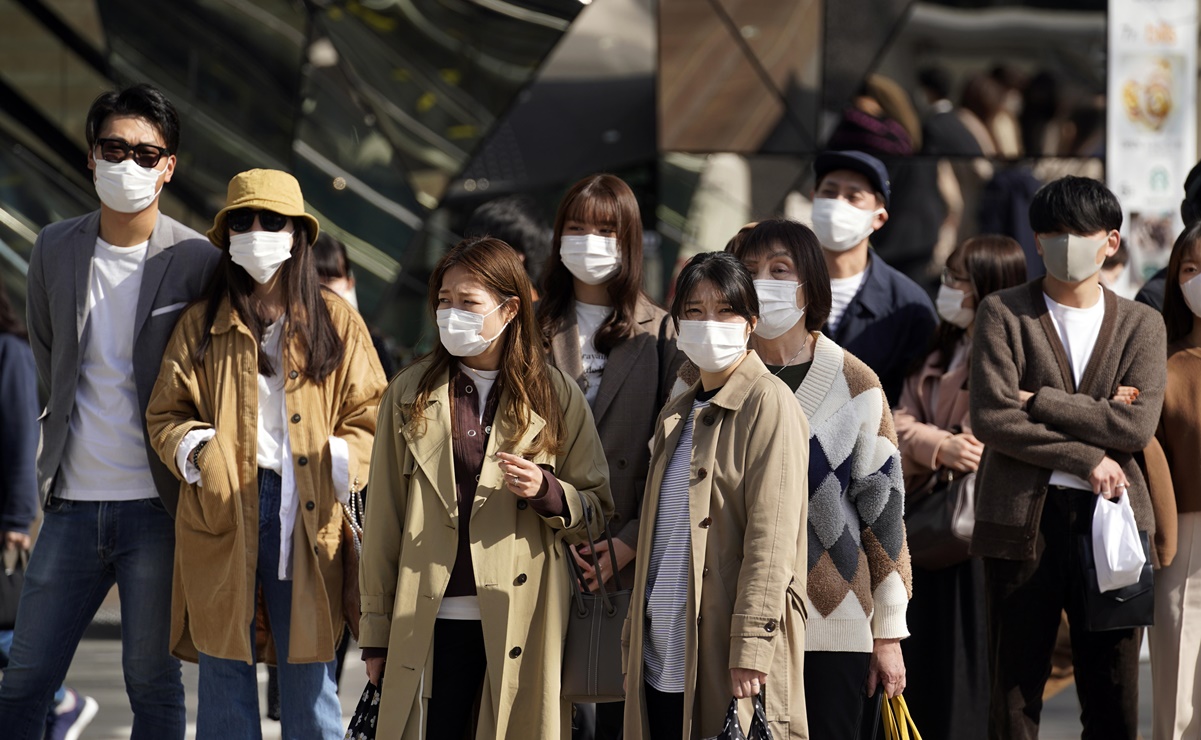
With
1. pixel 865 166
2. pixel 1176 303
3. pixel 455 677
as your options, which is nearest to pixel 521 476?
pixel 455 677

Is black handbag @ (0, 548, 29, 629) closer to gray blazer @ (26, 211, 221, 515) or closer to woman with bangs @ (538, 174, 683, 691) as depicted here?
gray blazer @ (26, 211, 221, 515)

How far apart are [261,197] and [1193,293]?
2.88 metres

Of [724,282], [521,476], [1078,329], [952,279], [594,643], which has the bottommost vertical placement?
[594,643]

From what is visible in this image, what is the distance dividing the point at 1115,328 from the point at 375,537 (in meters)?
2.33

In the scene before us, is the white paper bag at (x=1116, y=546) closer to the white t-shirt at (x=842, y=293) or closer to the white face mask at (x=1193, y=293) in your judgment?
the white face mask at (x=1193, y=293)

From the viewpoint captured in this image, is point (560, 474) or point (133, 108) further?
point (133, 108)

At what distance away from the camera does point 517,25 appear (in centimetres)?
955

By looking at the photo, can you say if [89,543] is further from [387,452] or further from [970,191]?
[970,191]

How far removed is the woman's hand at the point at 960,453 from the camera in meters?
5.04

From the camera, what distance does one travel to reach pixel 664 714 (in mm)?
3717

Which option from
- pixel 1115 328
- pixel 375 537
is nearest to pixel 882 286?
pixel 1115 328

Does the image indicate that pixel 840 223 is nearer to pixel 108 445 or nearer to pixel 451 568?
pixel 451 568

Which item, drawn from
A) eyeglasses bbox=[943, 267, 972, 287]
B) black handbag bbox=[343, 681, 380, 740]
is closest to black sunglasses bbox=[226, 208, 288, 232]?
black handbag bbox=[343, 681, 380, 740]

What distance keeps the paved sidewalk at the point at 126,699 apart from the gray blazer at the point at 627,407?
2.21 metres
